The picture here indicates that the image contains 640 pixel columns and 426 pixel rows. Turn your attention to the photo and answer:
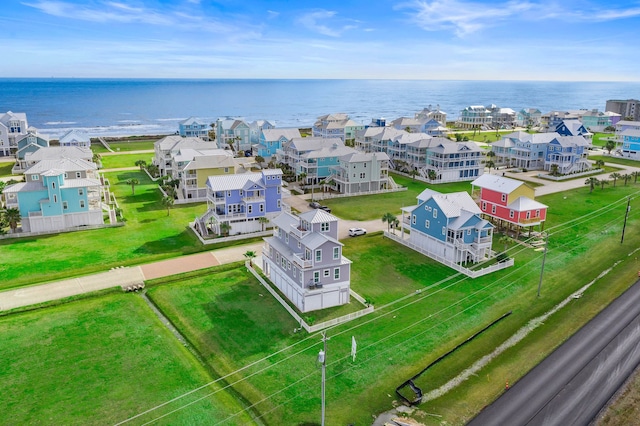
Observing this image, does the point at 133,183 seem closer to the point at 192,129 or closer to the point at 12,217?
the point at 12,217

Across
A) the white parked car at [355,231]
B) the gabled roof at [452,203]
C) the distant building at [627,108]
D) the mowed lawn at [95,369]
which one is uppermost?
the distant building at [627,108]

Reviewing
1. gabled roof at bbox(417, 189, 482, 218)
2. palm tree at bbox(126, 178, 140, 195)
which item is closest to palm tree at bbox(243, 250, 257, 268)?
gabled roof at bbox(417, 189, 482, 218)

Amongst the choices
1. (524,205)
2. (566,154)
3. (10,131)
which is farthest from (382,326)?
(10,131)

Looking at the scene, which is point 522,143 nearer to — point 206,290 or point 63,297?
point 206,290

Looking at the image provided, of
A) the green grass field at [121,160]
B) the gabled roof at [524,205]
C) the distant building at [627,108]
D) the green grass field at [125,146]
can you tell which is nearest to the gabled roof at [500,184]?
the gabled roof at [524,205]

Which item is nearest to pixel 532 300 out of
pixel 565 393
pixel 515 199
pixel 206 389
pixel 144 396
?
pixel 565 393

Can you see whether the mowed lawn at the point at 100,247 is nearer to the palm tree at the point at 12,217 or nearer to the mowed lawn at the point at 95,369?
the palm tree at the point at 12,217
